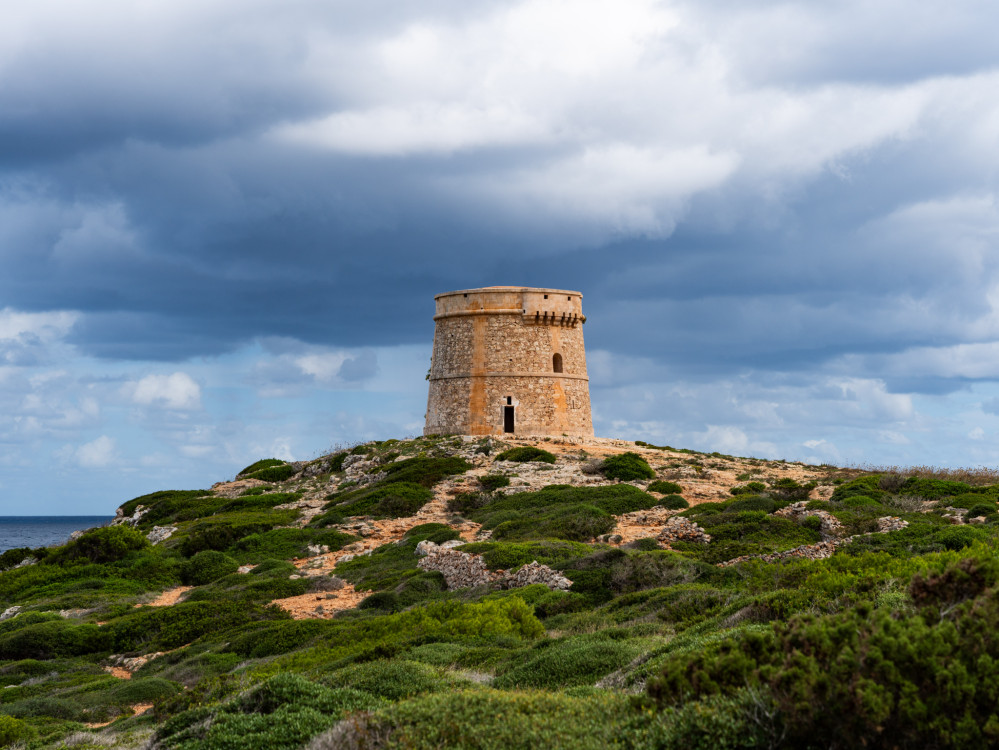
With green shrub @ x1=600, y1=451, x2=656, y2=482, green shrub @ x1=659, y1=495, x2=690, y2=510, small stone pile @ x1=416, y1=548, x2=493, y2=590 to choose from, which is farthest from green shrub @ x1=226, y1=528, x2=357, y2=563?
green shrub @ x1=659, y1=495, x2=690, y2=510

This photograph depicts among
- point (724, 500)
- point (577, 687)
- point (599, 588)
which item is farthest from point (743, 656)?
point (724, 500)

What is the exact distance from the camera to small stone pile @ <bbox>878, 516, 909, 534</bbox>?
1995cm

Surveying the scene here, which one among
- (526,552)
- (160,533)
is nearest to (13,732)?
(526,552)

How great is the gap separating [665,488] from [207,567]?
15352 millimetres

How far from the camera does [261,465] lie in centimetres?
4700

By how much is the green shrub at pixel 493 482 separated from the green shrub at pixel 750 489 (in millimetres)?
8192

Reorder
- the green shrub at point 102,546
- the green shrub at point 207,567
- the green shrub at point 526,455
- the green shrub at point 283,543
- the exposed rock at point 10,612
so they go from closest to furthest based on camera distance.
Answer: the exposed rock at point 10,612 < the green shrub at point 207,567 < the green shrub at point 283,543 < the green shrub at point 102,546 < the green shrub at point 526,455

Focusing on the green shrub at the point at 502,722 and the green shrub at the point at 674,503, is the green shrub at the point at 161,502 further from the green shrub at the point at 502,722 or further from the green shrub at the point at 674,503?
the green shrub at the point at 502,722

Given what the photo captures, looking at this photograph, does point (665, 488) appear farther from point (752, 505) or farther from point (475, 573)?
point (475, 573)

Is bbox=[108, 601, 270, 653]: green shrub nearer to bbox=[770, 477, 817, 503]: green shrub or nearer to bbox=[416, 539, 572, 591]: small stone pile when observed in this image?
bbox=[416, 539, 572, 591]: small stone pile

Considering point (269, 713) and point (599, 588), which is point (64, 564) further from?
point (269, 713)

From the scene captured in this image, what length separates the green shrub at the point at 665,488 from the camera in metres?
29.6

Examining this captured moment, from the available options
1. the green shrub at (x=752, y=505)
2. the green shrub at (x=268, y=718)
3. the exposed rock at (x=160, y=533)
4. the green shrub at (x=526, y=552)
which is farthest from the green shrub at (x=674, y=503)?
the green shrub at (x=268, y=718)

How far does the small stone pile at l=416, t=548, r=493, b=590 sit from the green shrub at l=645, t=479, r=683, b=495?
9867 mm
